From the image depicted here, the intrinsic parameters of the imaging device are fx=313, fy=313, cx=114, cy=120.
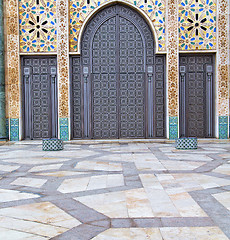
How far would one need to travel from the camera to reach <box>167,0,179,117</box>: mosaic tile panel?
8016 millimetres

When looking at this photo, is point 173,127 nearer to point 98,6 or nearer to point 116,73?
point 116,73

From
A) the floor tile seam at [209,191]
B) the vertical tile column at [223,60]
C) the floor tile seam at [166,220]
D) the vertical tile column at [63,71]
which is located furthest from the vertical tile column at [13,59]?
the floor tile seam at [166,220]

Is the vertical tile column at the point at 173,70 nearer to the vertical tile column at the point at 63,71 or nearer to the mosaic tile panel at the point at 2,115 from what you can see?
the vertical tile column at the point at 63,71

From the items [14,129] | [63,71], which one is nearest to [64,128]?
[14,129]

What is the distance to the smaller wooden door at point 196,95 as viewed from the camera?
26.9ft

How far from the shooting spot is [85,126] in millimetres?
8289

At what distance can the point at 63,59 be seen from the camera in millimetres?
8086

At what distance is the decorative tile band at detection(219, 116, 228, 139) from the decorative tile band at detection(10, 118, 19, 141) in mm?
5265

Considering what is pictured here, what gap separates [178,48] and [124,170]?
15.7 feet

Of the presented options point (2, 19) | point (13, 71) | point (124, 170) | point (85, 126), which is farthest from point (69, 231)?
point (2, 19)

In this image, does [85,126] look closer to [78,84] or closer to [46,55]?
[78,84]

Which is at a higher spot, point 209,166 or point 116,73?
point 116,73

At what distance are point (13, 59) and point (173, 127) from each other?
4.50m

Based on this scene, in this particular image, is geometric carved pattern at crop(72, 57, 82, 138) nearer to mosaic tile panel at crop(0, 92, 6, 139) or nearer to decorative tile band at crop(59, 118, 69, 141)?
decorative tile band at crop(59, 118, 69, 141)
